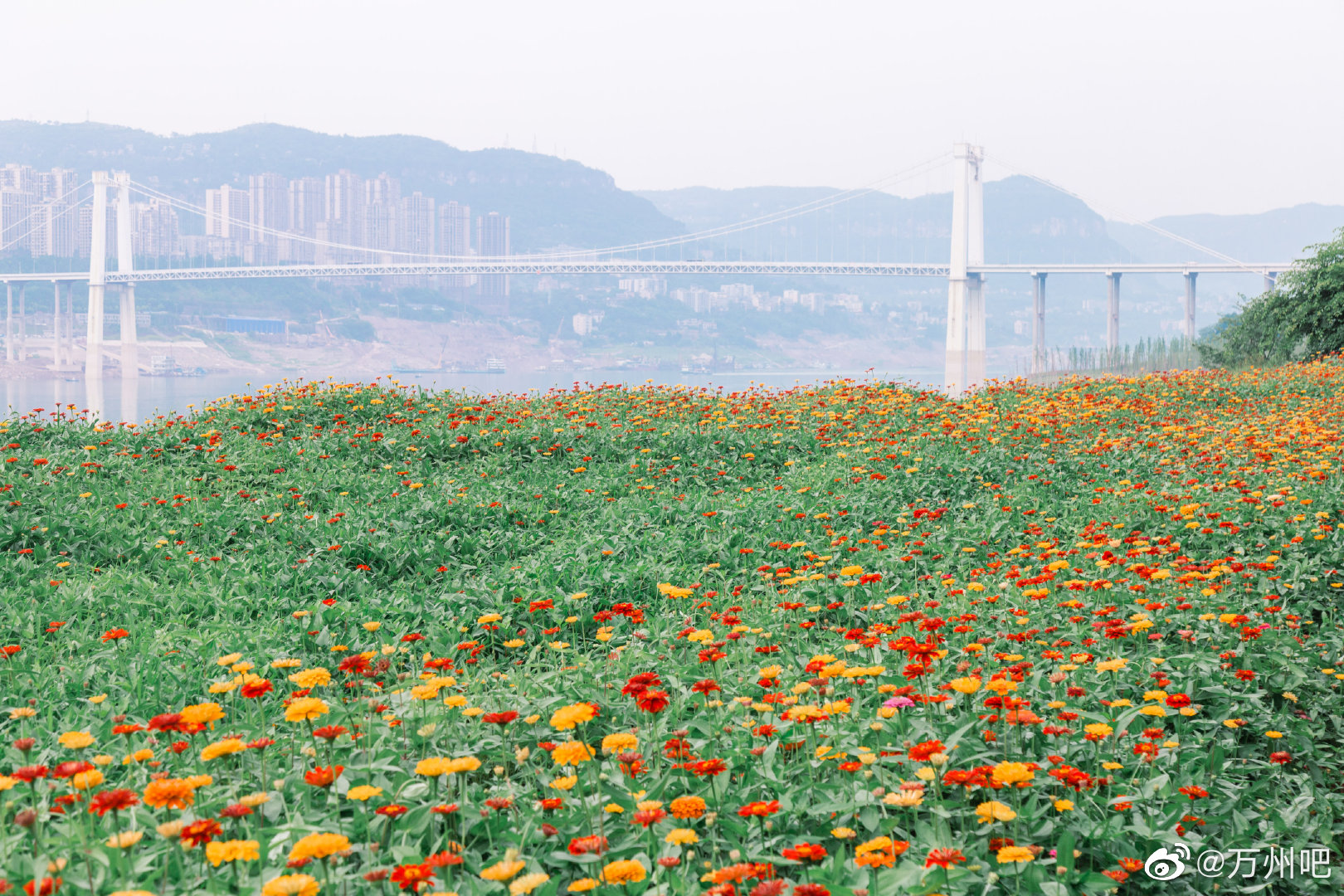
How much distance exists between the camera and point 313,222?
97.9 meters

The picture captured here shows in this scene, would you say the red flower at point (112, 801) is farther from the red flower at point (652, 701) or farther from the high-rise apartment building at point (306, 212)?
the high-rise apartment building at point (306, 212)

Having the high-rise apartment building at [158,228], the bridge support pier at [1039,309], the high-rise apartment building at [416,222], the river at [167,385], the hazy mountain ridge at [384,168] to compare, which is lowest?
the river at [167,385]

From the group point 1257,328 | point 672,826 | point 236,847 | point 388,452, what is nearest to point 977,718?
point 672,826

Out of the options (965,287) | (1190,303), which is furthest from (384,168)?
(1190,303)

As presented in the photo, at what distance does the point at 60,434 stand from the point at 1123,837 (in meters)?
8.16

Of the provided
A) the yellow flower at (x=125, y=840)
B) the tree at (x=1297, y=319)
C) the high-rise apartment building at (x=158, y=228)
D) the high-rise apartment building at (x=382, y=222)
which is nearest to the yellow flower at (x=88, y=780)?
the yellow flower at (x=125, y=840)

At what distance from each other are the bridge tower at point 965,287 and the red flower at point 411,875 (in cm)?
3277

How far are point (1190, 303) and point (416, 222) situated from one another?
80.7m

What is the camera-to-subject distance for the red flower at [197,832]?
5.25ft

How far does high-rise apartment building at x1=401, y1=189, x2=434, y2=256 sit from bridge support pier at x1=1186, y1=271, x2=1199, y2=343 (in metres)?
76.7

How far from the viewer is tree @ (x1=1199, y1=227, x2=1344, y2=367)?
16016mm

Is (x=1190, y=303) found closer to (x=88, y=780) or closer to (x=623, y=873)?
(x=623, y=873)

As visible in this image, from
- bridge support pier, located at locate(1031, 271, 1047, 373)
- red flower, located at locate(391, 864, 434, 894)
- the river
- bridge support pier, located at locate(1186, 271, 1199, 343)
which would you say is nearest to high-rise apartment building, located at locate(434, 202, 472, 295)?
the river

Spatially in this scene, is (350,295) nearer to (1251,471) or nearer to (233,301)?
(233,301)
